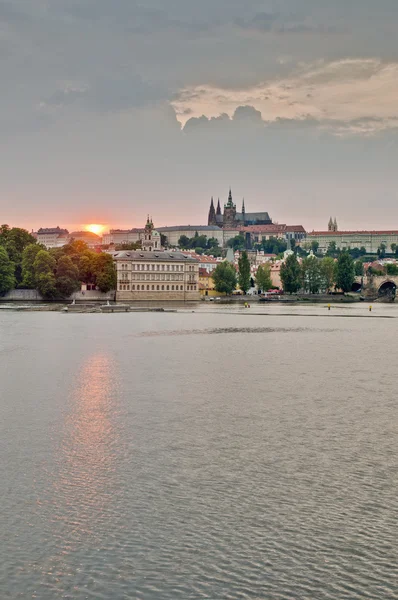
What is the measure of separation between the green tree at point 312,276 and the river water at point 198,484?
106550mm

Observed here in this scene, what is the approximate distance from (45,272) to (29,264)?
2627 millimetres

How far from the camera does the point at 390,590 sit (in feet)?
38.0

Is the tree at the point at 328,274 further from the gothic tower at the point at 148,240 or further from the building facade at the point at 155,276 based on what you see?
the gothic tower at the point at 148,240

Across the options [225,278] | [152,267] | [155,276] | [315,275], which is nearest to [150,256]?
[152,267]

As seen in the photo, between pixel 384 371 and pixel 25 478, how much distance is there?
2227 cm

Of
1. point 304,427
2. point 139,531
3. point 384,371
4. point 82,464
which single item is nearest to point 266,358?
point 384,371

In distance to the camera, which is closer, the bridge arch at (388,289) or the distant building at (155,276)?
the distant building at (155,276)

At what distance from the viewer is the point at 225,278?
134875mm

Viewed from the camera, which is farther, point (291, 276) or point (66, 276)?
point (291, 276)

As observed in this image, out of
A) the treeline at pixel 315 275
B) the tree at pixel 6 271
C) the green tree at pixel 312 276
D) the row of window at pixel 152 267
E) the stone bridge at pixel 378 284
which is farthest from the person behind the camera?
the stone bridge at pixel 378 284

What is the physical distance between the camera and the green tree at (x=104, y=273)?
120625mm

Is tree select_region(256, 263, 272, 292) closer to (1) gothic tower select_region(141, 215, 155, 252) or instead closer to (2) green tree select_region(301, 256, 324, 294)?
(2) green tree select_region(301, 256, 324, 294)

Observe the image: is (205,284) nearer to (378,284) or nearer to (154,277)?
(154,277)

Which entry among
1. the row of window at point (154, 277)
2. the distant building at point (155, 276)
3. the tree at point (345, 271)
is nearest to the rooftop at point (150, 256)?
the distant building at point (155, 276)
